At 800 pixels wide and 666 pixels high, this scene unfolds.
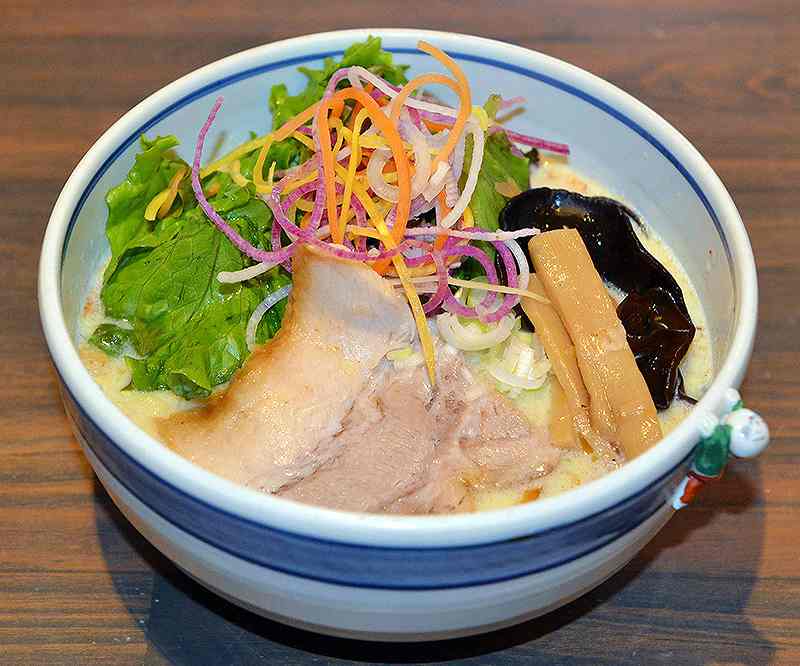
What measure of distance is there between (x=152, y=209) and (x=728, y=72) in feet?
4.60

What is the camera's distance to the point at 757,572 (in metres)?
1.45

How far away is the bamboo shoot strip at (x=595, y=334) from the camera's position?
1280 mm

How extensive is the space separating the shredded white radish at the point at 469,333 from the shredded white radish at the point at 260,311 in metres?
0.22

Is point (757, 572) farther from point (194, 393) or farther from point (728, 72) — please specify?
point (728, 72)

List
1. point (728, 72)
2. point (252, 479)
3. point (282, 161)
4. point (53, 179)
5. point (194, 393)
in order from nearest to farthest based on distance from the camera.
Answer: point (252, 479)
point (194, 393)
point (282, 161)
point (53, 179)
point (728, 72)

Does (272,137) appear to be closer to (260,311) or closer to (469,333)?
(260,311)

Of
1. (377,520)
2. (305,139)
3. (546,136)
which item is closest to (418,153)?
(305,139)

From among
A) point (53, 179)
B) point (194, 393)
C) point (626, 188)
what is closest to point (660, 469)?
point (194, 393)

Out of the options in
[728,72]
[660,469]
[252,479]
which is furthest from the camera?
[728,72]

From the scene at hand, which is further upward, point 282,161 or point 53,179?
point 282,161

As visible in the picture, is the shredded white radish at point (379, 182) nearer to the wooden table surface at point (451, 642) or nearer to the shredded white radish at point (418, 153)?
the shredded white radish at point (418, 153)

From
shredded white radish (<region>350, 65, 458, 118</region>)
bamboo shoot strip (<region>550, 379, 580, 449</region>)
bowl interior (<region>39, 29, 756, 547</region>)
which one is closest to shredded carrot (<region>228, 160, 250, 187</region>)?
bowl interior (<region>39, 29, 756, 547</region>)

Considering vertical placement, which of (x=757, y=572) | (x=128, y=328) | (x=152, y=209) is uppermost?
(x=152, y=209)

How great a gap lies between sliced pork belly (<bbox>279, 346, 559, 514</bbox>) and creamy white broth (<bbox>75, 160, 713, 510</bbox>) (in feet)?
0.07
